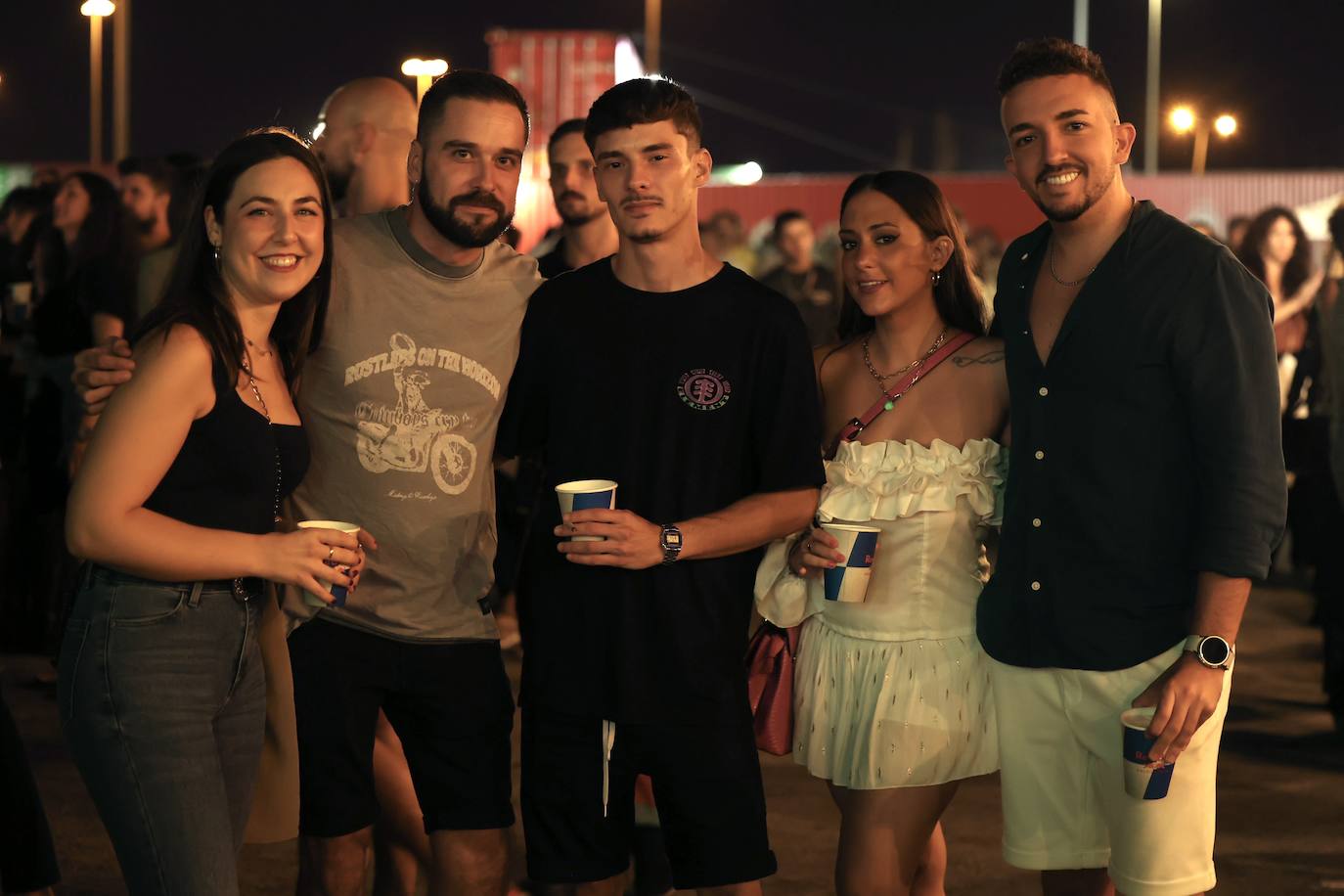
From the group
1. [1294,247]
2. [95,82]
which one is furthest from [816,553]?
[95,82]

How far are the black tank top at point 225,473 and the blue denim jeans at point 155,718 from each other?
15 cm

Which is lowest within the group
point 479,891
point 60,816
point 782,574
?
point 60,816

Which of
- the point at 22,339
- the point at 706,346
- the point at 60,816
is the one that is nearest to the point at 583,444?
the point at 706,346

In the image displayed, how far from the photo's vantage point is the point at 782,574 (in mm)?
4008

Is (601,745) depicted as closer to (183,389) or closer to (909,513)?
(909,513)

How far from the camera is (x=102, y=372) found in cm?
346

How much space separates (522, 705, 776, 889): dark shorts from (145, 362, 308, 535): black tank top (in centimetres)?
97

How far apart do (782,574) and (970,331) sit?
85 centimetres

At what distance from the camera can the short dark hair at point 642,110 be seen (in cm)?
387

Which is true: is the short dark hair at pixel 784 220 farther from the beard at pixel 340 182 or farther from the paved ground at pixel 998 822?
the beard at pixel 340 182

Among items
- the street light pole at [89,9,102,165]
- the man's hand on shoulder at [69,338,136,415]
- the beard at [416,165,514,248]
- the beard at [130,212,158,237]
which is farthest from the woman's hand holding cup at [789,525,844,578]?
the street light pole at [89,9,102,165]

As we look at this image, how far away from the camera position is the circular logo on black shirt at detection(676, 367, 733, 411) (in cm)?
376

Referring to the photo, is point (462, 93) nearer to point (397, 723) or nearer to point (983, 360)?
point (983, 360)

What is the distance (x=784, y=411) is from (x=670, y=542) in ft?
1.44
